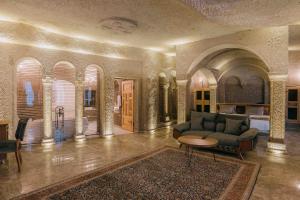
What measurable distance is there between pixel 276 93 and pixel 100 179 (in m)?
5.05

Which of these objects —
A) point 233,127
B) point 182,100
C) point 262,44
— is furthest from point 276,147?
point 182,100

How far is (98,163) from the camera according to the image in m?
4.23

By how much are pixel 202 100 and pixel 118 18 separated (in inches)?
277

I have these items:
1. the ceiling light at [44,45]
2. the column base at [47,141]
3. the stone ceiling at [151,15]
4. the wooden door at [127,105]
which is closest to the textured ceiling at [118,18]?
the stone ceiling at [151,15]

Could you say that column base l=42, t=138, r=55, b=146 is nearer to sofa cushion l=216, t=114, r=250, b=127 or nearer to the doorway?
the doorway

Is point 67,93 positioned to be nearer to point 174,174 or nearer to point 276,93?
point 174,174

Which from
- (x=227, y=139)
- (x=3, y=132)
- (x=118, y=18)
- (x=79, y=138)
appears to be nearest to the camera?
(x=3, y=132)

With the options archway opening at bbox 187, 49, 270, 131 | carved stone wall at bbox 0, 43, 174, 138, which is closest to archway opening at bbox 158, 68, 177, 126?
carved stone wall at bbox 0, 43, 174, 138

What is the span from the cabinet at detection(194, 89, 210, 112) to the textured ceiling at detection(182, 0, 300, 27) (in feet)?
17.6

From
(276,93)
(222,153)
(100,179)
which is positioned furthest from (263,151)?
(100,179)

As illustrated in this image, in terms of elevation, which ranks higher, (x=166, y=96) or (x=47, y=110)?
(x=166, y=96)

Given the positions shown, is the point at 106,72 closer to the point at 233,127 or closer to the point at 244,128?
the point at 233,127

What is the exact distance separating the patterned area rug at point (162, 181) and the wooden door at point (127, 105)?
12.2 ft

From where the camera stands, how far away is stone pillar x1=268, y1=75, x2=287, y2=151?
5.02 meters
